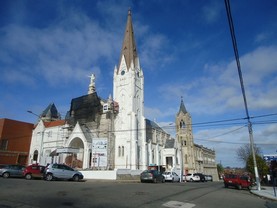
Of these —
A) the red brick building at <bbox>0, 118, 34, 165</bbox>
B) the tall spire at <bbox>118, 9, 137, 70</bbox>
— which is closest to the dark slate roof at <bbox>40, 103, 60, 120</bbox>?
the red brick building at <bbox>0, 118, 34, 165</bbox>

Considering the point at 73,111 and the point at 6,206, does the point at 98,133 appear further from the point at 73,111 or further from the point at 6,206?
the point at 6,206

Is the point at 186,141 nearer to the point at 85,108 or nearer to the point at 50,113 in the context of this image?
the point at 85,108

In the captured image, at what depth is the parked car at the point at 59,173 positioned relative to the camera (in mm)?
22094

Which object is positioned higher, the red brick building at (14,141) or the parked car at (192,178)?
the red brick building at (14,141)

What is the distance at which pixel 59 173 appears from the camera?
22500 millimetres

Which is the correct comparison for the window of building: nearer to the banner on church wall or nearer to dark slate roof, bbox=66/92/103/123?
dark slate roof, bbox=66/92/103/123

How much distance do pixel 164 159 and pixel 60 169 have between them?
121 ft

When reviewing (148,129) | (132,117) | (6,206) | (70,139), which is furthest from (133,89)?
(6,206)

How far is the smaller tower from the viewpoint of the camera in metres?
67.9

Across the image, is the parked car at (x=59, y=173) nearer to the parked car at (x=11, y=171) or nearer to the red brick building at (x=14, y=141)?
the parked car at (x=11, y=171)

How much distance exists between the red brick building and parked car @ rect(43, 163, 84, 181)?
30.9 metres

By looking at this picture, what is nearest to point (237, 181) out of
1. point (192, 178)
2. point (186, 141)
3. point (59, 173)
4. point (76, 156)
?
point (59, 173)

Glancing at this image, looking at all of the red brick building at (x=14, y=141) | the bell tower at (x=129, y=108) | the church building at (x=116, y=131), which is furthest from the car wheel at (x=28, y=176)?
the red brick building at (x=14, y=141)

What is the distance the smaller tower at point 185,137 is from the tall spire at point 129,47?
84.1ft
